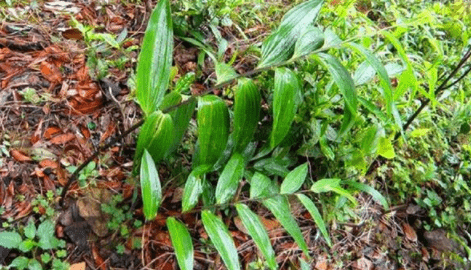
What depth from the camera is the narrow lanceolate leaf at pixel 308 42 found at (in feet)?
4.09

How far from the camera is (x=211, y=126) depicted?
4.17 feet

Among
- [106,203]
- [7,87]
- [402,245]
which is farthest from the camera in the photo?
[402,245]

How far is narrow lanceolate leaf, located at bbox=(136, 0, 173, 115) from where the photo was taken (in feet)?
3.85

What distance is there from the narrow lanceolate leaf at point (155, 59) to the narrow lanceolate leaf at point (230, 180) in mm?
336

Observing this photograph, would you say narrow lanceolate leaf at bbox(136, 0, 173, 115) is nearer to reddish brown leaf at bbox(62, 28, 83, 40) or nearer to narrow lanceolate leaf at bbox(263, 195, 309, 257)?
narrow lanceolate leaf at bbox(263, 195, 309, 257)

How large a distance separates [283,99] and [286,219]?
1.18 ft

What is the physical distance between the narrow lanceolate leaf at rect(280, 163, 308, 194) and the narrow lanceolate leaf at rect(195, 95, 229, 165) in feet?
0.86

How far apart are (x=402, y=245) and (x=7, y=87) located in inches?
67.7

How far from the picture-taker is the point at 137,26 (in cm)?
212

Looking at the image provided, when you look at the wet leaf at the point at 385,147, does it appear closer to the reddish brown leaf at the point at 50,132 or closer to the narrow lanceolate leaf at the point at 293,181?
the narrow lanceolate leaf at the point at 293,181

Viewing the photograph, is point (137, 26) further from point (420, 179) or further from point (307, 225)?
point (420, 179)

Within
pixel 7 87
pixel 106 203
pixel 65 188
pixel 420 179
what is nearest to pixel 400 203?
pixel 420 179

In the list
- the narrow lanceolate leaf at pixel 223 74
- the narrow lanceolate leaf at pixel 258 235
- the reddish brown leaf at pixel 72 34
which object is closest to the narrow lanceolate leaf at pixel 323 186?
the narrow lanceolate leaf at pixel 258 235

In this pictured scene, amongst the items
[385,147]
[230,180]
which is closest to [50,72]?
[230,180]
